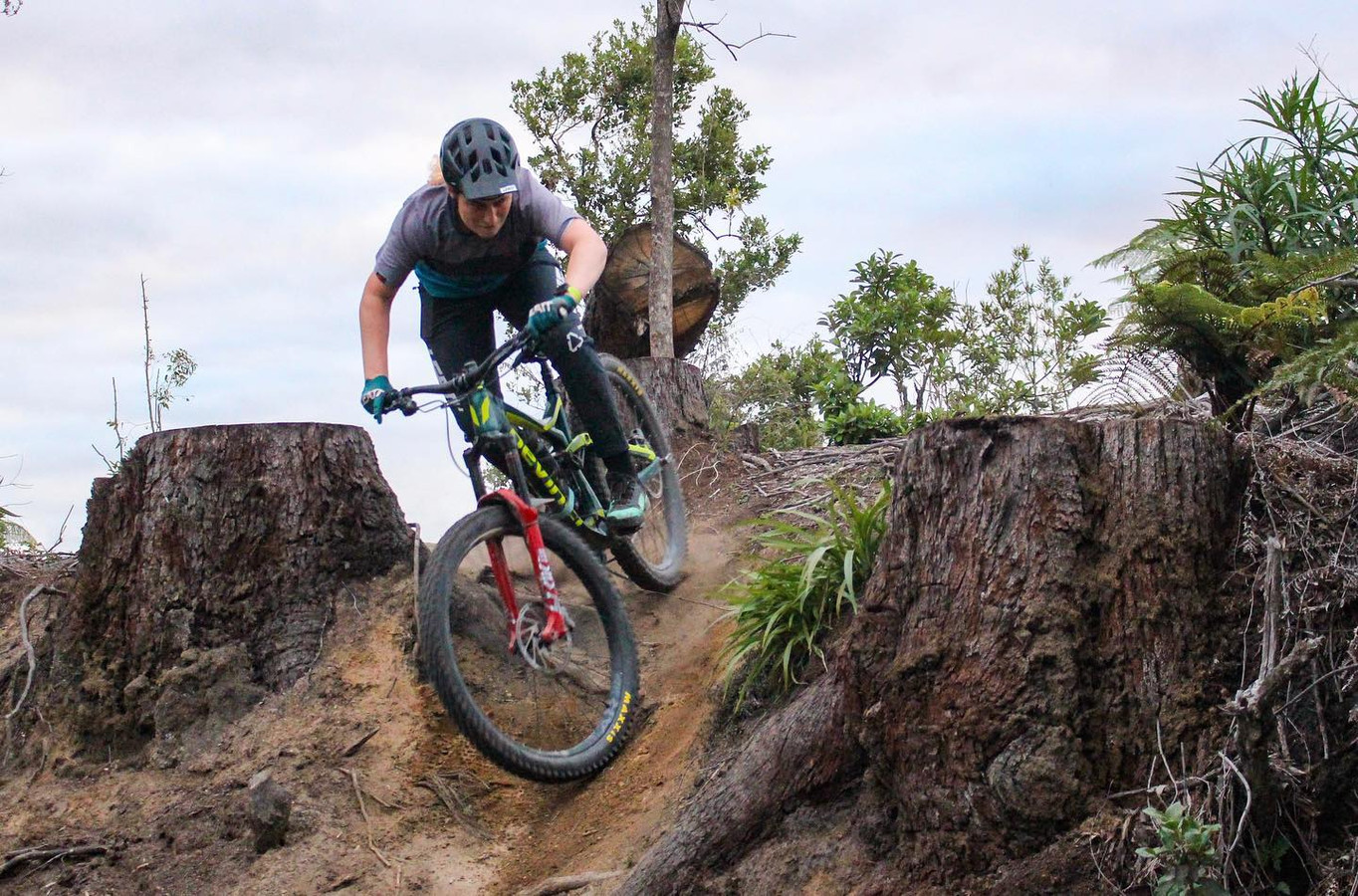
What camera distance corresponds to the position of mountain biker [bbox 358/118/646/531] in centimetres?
491

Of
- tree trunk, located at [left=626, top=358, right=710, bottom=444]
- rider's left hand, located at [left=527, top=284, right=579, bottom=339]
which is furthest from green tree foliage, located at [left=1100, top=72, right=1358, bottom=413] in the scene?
tree trunk, located at [left=626, top=358, right=710, bottom=444]

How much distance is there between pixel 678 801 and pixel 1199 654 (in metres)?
2.09

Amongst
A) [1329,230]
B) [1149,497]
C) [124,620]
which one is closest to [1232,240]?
[1329,230]

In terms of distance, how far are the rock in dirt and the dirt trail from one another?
5 cm

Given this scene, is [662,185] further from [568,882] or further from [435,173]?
[568,882]

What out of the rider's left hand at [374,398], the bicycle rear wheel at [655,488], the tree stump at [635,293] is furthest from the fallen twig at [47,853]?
the tree stump at [635,293]

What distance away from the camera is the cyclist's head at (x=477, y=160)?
4.87 metres

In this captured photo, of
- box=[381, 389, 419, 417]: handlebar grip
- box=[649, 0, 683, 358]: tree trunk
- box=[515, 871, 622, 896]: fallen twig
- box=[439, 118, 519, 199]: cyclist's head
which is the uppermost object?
box=[649, 0, 683, 358]: tree trunk

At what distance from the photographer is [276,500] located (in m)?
5.84

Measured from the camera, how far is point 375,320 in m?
5.27

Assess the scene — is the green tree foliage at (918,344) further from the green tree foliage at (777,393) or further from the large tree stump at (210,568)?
the large tree stump at (210,568)

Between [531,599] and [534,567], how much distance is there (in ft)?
0.82

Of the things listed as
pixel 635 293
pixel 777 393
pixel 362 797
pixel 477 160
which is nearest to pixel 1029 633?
pixel 477 160

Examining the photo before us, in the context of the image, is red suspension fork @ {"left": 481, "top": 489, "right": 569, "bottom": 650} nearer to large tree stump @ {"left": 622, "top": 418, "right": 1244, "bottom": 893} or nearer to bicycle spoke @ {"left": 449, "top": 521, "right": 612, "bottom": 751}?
bicycle spoke @ {"left": 449, "top": 521, "right": 612, "bottom": 751}
